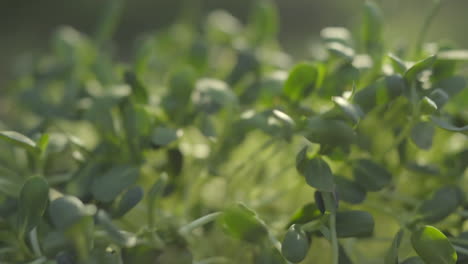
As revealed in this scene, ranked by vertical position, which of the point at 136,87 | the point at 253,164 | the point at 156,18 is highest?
the point at 136,87

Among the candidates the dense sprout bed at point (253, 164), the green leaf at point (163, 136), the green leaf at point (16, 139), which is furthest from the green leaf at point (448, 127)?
the green leaf at point (16, 139)

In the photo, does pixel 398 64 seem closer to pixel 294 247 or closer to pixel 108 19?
pixel 294 247

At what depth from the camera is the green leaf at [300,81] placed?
45 cm

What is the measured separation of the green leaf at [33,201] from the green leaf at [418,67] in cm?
30

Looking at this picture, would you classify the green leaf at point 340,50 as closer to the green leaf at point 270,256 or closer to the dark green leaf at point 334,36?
the dark green leaf at point 334,36

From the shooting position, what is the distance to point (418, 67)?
0.39 meters

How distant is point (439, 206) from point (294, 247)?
151mm

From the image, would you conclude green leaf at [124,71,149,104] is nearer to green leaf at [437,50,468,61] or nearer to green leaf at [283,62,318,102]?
green leaf at [283,62,318,102]

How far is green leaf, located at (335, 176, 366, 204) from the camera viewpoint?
15.7 inches

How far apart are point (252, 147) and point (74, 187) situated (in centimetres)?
28

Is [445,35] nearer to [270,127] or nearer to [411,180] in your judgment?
[411,180]

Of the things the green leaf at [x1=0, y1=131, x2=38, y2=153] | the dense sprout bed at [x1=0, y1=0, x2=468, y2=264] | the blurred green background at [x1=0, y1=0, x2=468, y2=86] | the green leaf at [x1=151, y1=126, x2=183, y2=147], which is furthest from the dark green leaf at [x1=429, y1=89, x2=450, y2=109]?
the blurred green background at [x1=0, y1=0, x2=468, y2=86]

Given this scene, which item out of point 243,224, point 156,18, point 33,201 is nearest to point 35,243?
point 33,201

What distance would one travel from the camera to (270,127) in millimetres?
431
